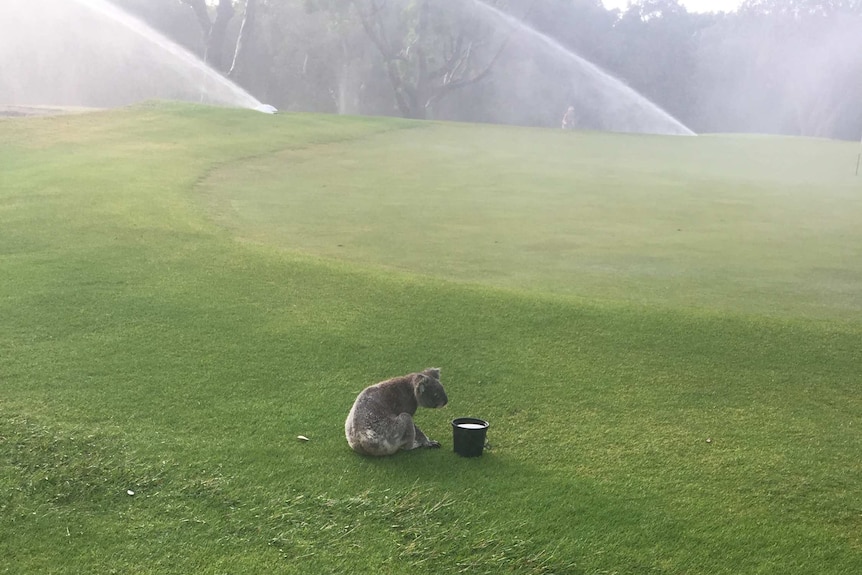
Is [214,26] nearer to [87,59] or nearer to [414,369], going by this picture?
[87,59]

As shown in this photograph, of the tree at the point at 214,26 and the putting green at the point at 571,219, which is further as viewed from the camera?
the tree at the point at 214,26

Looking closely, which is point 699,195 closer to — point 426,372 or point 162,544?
point 426,372

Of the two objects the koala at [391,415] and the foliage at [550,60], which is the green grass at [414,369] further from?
the foliage at [550,60]

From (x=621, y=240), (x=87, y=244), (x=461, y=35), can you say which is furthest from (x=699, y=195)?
(x=461, y=35)

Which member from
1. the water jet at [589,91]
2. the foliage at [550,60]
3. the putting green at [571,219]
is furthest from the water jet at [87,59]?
the putting green at [571,219]

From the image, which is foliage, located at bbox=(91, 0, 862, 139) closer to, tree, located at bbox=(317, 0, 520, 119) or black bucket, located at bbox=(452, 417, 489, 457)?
tree, located at bbox=(317, 0, 520, 119)

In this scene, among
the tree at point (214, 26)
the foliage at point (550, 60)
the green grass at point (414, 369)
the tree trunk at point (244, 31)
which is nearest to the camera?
the green grass at point (414, 369)

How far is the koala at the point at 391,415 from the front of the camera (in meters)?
4.29

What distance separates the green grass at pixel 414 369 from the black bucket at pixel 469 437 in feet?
0.26

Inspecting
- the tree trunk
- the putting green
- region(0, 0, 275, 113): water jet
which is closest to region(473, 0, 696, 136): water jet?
the tree trunk

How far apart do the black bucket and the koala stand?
0.16 metres

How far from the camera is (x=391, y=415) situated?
172 inches

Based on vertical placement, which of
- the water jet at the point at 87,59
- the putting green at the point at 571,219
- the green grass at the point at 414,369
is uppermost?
the water jet at the point at 87,59

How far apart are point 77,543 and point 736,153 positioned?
21554mm
